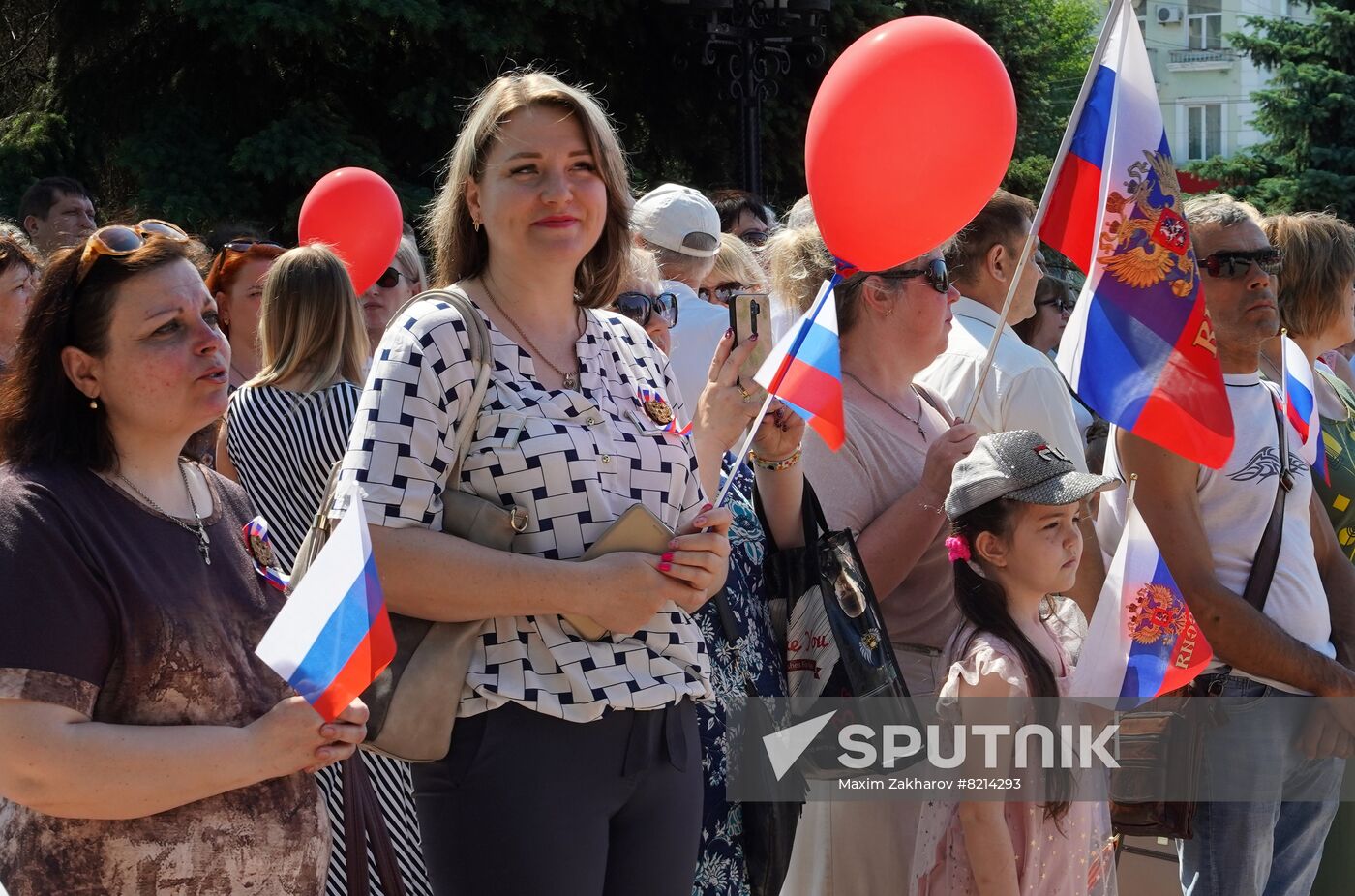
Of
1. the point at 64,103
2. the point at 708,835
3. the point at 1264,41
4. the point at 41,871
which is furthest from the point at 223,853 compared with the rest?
the point at 1264,41

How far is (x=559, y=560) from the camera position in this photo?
2207mm

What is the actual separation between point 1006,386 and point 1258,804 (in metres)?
1.20

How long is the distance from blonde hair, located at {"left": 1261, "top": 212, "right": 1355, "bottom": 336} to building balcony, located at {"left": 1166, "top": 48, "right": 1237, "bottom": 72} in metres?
50.3

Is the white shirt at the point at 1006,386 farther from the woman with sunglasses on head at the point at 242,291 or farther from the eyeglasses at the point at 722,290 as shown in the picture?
the woman with sunglasses on head at the point at 242,291

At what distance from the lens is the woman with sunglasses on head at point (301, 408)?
3641 millimetres

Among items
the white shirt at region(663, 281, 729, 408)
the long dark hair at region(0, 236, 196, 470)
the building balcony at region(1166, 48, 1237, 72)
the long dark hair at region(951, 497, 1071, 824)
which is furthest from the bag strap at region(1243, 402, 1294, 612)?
the building balcony at region(1166, 48, 1237, 72)

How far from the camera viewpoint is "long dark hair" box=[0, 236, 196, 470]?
2.16 meters

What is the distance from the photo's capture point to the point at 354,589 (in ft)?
6.40

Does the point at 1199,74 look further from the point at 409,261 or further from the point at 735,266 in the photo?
the point at 409,261

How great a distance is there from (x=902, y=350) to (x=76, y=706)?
213cm

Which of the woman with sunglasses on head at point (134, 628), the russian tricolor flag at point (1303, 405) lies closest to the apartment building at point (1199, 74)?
the russian tricolor flag at point (1303, 405)

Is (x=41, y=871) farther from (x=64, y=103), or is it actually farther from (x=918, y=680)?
(x=64, y=103)

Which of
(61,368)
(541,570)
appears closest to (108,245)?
(61,368)

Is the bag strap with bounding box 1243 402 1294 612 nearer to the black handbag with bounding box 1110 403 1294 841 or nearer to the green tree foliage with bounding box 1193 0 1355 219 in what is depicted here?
the black handbag with bounding box 1110 403 1294 841
